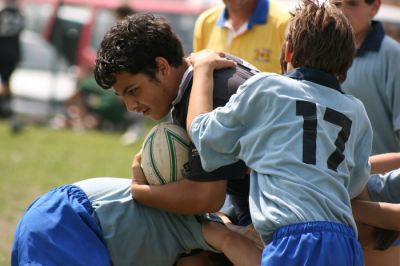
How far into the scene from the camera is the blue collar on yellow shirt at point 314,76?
3.54m

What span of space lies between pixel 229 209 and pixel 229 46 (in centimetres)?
193

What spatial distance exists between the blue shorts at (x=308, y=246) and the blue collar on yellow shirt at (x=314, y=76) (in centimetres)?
59

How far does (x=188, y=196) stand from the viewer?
151 inches

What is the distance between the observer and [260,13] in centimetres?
602

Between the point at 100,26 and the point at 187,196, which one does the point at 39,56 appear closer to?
the point at 100,26

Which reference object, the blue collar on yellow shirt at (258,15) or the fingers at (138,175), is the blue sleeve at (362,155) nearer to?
the fingers at (138,175)

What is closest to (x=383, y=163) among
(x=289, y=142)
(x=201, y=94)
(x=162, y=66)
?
(x=289, y=142)

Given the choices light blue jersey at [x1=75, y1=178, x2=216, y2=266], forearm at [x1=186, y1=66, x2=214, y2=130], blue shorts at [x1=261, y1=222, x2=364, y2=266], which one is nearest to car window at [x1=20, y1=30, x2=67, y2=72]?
light blue jersey at [x1=75, y1=178, x2=216, y2=266]

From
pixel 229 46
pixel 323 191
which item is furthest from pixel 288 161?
pixel 229 46

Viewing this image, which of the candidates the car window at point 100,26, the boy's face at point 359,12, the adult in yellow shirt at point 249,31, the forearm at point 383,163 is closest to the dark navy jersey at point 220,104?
the forearm at point 383,163

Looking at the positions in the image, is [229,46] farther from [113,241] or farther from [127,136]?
[127,136]

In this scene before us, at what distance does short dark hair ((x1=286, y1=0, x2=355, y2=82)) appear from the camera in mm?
3533

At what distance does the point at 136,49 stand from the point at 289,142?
3.05 feet

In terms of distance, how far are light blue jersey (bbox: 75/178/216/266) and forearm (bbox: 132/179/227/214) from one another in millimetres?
186
